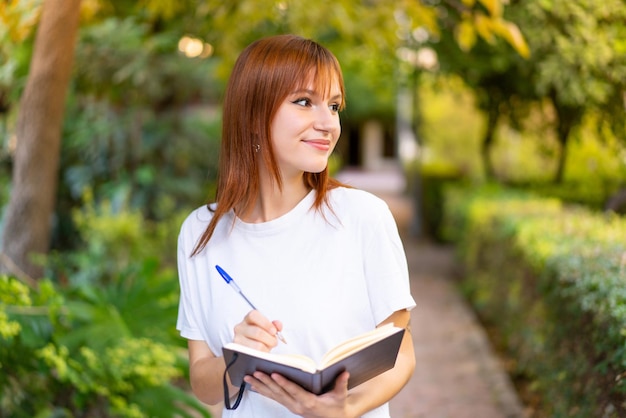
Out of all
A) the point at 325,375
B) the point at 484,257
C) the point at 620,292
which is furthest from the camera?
the point at 484,257

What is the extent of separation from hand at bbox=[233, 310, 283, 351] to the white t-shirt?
5.2 inches

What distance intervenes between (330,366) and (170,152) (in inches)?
344

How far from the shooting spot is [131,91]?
983 cm

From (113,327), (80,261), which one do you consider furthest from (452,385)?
(80,261)

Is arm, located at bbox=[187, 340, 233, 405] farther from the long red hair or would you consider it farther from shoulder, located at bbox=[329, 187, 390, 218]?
shoulder, located at bbox=[329, 187, 390, 218]

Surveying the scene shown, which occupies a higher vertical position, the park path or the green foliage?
the green foliage

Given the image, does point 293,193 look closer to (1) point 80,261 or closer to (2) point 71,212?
(1) point 80,261

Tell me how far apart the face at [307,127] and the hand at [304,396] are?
Answer: 596 mm

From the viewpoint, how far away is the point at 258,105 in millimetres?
2205

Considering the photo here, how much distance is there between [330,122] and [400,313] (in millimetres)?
563

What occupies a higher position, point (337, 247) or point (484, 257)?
point (337, 247)

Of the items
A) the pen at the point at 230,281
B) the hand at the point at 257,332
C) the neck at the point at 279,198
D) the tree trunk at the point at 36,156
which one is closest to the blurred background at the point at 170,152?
the tree trunk at the point at 36,156

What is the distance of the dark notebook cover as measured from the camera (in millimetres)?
1880

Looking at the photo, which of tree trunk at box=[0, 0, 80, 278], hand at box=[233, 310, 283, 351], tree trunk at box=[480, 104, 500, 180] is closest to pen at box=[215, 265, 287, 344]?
hand at box=[233, 310, 283, 351]
